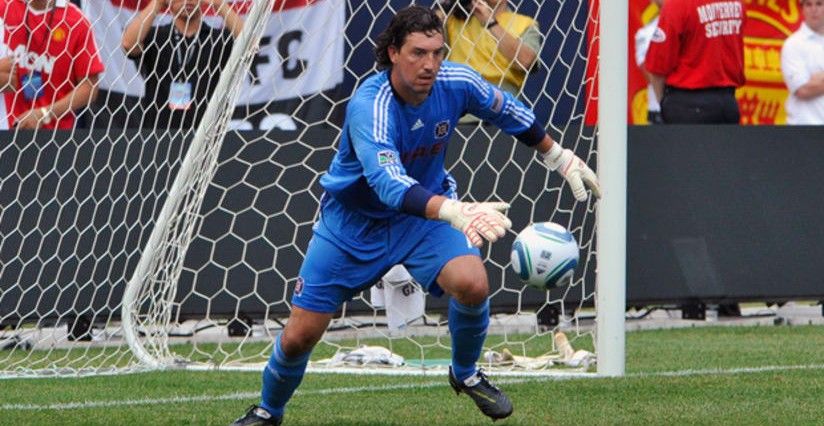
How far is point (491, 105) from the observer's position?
8.16m

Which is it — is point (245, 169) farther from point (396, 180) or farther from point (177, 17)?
point (396, 180)

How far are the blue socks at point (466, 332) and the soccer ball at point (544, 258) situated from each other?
254 millimetres

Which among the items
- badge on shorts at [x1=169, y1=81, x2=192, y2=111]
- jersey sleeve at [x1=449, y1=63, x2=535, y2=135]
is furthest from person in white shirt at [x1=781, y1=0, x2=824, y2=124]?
jersey sleeve at [x1=449, y1=63, x2=535, y2=135]

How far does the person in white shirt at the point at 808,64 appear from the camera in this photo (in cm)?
1496

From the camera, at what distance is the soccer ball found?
25.3 feet

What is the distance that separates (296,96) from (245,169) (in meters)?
0.93

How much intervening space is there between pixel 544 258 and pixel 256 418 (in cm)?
148

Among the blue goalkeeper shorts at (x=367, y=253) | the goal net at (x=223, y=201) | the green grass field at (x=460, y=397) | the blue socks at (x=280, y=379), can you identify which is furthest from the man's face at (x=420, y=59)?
the goal net at (x=223, y=201)

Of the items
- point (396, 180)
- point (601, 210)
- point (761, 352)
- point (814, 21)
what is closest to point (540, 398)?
point (601, 210)

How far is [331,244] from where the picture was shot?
796cm

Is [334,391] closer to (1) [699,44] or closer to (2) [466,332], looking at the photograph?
(2) [466,332]

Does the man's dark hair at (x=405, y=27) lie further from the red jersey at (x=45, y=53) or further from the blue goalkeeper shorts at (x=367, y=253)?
the red jersey at (x=45, y=53)

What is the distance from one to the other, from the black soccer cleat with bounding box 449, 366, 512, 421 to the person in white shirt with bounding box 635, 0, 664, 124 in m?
6.99

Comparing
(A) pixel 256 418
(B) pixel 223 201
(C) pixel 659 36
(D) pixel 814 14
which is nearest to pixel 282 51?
(B) pixel 223 201
